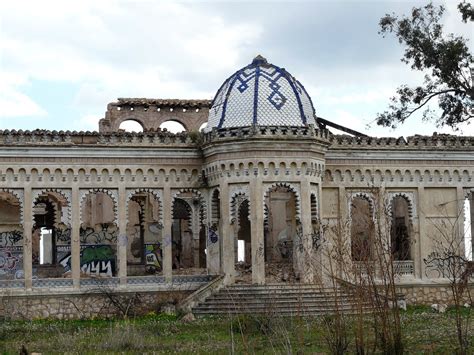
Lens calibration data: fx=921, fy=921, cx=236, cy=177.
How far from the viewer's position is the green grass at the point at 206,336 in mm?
19281

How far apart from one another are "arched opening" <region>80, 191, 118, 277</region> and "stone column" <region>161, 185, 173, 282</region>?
170cm

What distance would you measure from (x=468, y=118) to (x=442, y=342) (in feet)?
23.1

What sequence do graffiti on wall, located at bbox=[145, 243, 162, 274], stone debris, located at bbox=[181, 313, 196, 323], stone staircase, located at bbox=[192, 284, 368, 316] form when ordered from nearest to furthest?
1. stone debris, located at bbox=[181, 313, 196, 323]
2. stone staircase, located at bbox=[192, 284, 368, 316]
3. graffiti on wall, located at bbox=[145, 243, 162, 274]

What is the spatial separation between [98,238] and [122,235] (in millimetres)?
4468

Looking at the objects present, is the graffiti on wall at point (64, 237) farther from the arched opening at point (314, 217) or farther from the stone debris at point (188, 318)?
the arched opening at point (314, 217)

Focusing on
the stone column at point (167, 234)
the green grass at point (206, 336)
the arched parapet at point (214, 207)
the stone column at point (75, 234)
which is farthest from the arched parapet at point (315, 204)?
the stone column at point (75, 234)

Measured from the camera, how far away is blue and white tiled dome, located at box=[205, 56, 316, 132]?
96.2ft

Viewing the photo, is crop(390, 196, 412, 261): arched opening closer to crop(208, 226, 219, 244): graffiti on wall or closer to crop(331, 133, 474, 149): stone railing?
crop(331, 133, 474, 149): stone railing

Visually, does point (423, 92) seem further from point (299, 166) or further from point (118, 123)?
point (118, 123)

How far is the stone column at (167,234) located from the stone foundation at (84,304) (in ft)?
2.29

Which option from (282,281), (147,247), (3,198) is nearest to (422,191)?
(282,281)

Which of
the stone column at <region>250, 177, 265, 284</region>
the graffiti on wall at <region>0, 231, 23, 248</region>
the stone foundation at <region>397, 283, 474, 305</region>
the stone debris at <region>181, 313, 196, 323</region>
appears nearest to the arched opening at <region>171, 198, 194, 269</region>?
the graffiti on wall at <region>0, 231, 23, 248</region>

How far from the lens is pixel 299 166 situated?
2916 centimetres

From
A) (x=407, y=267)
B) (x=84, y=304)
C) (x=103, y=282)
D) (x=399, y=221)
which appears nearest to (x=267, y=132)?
(x=103, y=282)
